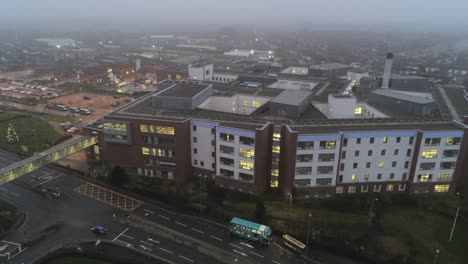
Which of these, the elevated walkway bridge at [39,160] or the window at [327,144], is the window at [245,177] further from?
the elevated walkway bridge at [39,160]

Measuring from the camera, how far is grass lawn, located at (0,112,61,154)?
90.0 metres

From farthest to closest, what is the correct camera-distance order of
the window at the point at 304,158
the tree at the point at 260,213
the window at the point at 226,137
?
the window at the point at 226,137
the window at the point at 304,158
the tree at the point at 260,213

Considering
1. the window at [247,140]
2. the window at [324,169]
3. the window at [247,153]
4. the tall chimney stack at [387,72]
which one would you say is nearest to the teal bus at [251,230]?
the window at [247,153]

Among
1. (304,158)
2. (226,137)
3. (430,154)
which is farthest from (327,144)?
(430,154)

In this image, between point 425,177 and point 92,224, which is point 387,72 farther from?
point 92,224

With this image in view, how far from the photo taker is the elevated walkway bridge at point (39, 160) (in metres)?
60.9

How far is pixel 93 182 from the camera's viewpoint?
2815 inches

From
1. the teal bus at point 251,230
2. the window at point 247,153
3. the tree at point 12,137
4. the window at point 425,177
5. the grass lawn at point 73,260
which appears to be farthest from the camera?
the tree at point 12,137

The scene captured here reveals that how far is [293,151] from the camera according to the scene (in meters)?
61.6

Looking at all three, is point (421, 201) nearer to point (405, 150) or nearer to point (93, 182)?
point (405, 150)

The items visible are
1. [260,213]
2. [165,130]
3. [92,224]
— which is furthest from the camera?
[165,130]

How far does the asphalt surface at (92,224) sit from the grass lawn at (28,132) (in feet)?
71.4

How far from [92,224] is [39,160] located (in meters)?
18.9

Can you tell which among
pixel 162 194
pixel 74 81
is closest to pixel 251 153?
pixel 162 194
